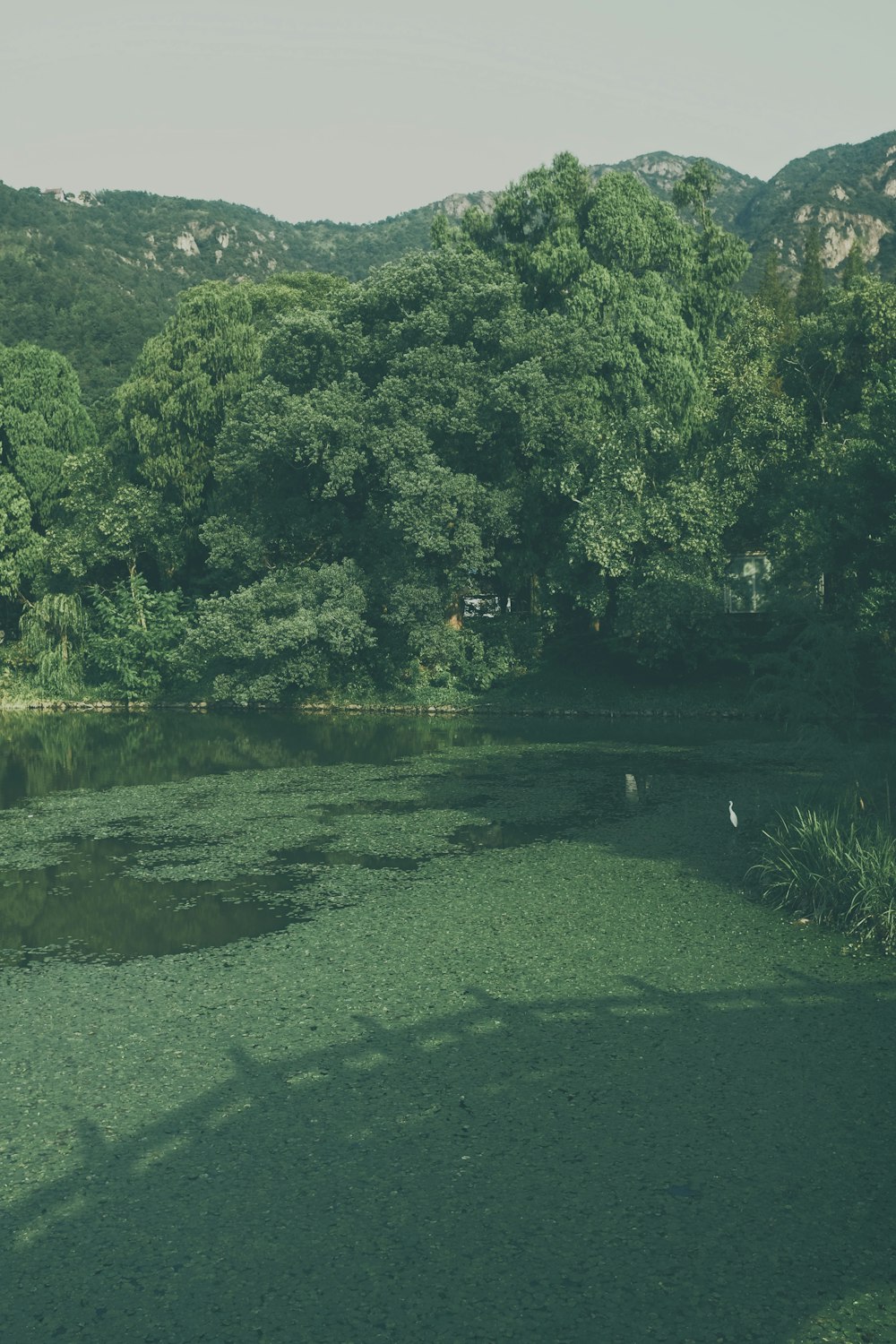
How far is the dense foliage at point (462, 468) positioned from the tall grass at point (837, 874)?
38.8 ft

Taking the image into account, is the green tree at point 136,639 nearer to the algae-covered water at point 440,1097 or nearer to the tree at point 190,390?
the tree at point 190,390

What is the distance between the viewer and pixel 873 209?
115000 millimetres

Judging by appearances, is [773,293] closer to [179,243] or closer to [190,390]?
[190,390]

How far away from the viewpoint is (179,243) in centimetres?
7744

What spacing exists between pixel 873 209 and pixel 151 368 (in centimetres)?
10295

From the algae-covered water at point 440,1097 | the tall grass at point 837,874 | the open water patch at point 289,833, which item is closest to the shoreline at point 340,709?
the open water patch at point 289,833

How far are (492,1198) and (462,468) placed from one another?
23527mm

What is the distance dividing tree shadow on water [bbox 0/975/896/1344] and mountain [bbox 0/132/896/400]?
3184 centimetres

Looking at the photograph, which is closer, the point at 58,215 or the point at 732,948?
the point at 732,948

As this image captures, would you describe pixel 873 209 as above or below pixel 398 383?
above

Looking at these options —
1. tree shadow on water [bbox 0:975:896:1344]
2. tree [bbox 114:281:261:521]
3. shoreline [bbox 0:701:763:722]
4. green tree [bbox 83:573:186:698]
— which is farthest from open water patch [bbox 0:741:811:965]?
tree [bbox 114:281:261:521]

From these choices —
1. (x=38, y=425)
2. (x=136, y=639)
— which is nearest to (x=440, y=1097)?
(x=136, y=639)

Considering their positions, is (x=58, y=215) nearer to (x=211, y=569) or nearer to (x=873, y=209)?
(x=211, y=569)

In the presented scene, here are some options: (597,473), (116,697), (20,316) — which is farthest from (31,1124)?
(20,316)
